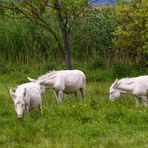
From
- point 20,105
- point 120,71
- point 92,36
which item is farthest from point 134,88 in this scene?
point 92,36

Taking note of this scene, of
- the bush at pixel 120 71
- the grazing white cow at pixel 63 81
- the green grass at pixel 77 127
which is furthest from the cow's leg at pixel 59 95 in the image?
the bush at pixel 120 71

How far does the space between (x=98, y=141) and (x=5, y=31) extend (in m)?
15.3

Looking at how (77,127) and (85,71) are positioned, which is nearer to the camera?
(77,127)

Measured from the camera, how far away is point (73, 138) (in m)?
10.5

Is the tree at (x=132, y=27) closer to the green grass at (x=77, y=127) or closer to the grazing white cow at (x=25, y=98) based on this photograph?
the green grass at (x=77, y=127)

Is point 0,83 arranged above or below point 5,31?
below

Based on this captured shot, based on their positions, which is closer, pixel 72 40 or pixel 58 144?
pixel 58 144

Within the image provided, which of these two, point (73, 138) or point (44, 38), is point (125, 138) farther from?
point (44, 38)

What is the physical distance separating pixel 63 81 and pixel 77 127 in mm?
4310

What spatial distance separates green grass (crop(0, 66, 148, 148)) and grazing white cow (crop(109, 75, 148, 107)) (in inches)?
48.6

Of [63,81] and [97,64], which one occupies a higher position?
[63,81]

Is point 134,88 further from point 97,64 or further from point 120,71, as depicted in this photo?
point 97,64

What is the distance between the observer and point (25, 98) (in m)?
12.2

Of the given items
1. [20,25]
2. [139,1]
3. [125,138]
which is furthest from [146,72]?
[125,138]
